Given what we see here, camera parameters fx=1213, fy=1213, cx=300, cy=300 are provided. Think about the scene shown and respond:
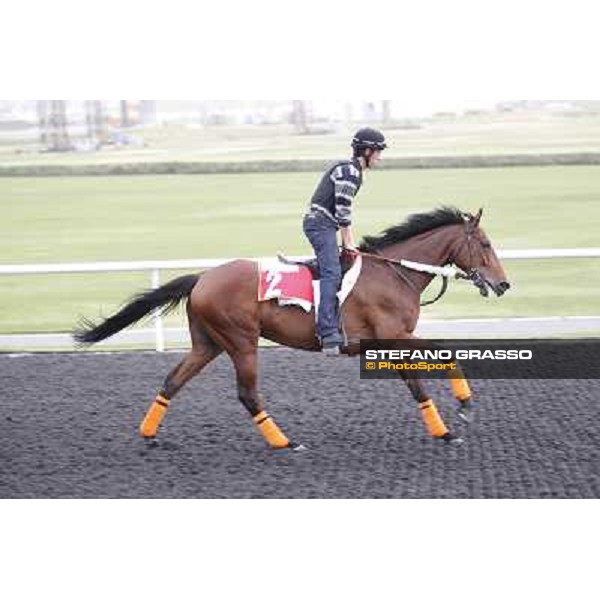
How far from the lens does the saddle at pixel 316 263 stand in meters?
5.49

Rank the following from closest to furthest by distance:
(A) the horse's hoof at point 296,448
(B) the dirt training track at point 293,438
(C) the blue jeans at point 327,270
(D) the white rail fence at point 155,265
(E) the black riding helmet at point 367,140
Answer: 1. (B) the dirt training track at point 293,438
2. (E) the black riding helmet at point 367,140
3. (C) the blue jeans at point 327,270
4. (A) the horse's hoof at point 296,448
5. (D) the white rail fence at point 155,265

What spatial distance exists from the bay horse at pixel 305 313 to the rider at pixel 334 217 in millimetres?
110

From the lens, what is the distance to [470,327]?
764 centimetres

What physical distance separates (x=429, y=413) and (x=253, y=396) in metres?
0.80

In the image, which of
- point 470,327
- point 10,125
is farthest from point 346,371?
point 10,125

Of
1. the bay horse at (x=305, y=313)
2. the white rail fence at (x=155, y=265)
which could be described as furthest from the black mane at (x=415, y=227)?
the white rail fence at (x=155, y=265)

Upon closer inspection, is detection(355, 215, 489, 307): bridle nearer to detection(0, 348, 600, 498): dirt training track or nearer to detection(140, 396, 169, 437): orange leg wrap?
detection(0, 348, 600, 498): dirt training track

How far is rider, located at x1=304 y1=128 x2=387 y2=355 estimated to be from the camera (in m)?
5.30

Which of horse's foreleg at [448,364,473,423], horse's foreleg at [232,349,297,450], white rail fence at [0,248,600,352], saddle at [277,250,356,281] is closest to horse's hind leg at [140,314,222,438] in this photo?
horse's foreleg at [232,349,297,450]

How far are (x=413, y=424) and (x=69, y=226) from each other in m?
2.77

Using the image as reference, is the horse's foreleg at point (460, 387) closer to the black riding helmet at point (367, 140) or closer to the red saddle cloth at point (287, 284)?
the red saddle cloth at point (287, 284)

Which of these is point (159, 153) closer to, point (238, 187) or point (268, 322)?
point (238, 187)

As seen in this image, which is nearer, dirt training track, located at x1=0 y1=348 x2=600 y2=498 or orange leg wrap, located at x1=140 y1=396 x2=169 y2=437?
dirt training track, located at x1=0 y1=348 x2=600 y2=498

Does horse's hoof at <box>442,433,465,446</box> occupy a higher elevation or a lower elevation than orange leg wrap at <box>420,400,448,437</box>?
lower
